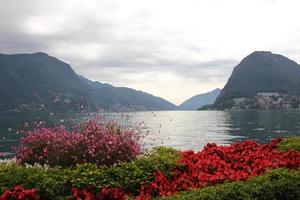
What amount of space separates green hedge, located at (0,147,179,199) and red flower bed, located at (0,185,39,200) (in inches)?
17.9

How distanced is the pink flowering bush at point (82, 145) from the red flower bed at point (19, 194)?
3264mm

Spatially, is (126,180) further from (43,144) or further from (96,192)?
(43,144)

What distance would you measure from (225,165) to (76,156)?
425 centimetres

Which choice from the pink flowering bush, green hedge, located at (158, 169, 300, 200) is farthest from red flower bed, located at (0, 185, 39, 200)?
the pink flowering bush

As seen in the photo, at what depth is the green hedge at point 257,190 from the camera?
808cm

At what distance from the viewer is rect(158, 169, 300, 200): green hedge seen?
26.5 ft

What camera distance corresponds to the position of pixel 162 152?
1405 cm

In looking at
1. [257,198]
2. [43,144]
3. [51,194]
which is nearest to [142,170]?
[51,194]

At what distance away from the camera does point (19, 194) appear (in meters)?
8.31

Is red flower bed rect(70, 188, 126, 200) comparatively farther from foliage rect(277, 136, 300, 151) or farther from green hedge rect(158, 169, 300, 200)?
foliage rect(277, 136, 300, 151)

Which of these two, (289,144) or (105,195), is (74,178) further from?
(289,144)

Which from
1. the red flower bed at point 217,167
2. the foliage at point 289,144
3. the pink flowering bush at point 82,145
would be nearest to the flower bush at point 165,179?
the red flower bed at point 217,167

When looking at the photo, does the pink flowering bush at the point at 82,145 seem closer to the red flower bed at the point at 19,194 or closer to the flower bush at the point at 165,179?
the flower bush at the point at 165,179

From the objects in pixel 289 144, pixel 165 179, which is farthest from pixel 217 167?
pixel 289 144
